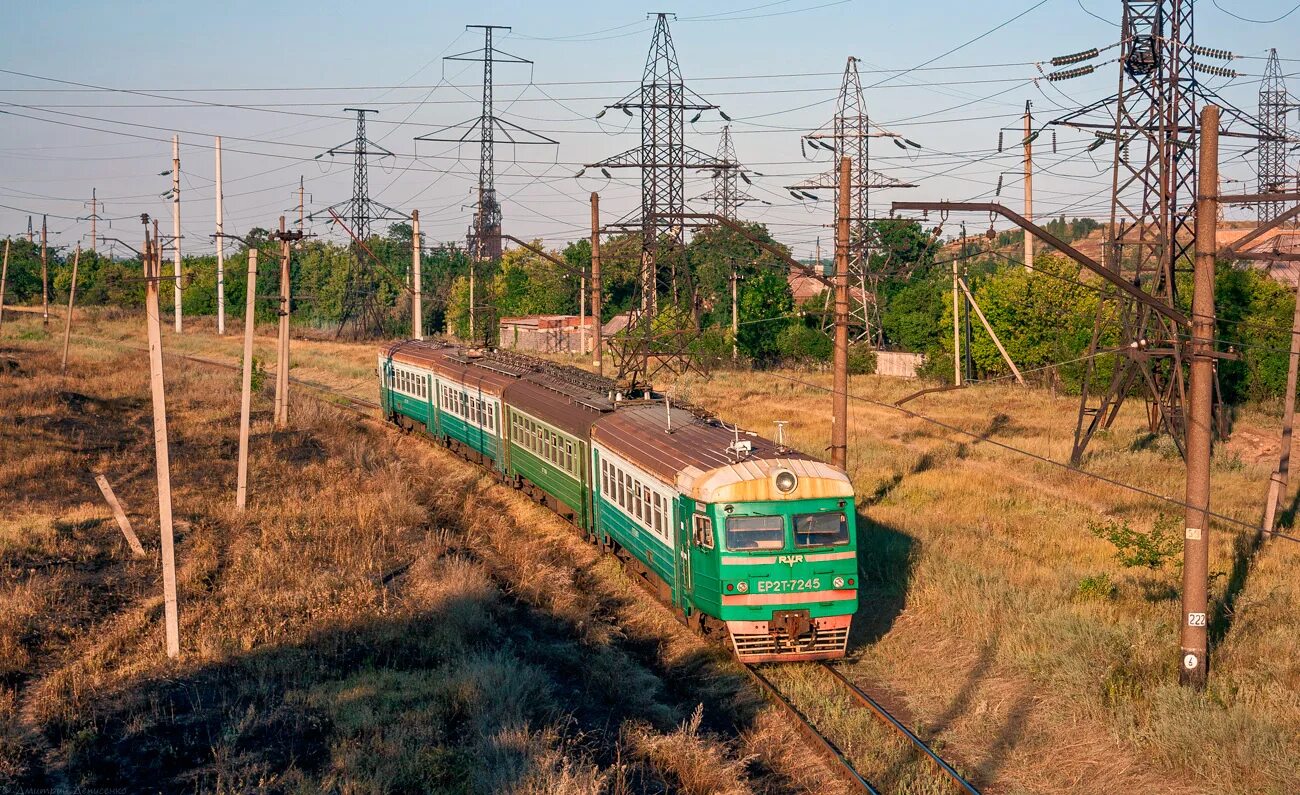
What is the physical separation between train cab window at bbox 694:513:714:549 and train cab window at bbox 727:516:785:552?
0.79 feet

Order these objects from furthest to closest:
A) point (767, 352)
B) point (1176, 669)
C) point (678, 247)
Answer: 1. point (767, 352)
2. point (678, 247)
3. point (1176, 669)

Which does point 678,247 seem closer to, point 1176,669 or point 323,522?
point 323,522

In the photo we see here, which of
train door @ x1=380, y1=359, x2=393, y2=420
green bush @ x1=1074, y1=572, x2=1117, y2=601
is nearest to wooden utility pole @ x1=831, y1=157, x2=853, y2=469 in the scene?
green bush @ x1=1074, y1=572, x2=1117, y2=601

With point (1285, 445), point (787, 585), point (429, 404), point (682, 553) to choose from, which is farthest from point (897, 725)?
point (429, 404)

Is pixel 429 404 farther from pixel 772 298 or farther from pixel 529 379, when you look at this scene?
pixel 772 298

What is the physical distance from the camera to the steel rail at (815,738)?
33.4 ft

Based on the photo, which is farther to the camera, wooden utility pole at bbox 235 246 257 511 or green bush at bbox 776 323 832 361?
green bush at bbox 776 323 832 361

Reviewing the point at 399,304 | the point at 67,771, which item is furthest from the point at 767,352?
the point at 67,771

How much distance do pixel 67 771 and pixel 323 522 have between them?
10794 millimetres

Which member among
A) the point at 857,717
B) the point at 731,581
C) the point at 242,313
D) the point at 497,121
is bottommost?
the point at 857,717

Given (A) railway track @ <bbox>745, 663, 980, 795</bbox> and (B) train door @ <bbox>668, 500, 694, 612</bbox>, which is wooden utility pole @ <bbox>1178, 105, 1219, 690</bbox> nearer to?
(A) railway track @ <bbox>745, 663, 980, 795</bbox>

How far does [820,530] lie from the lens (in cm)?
1312

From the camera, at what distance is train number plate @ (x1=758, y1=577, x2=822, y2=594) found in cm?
1295

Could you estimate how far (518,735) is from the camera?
34.1 feet
